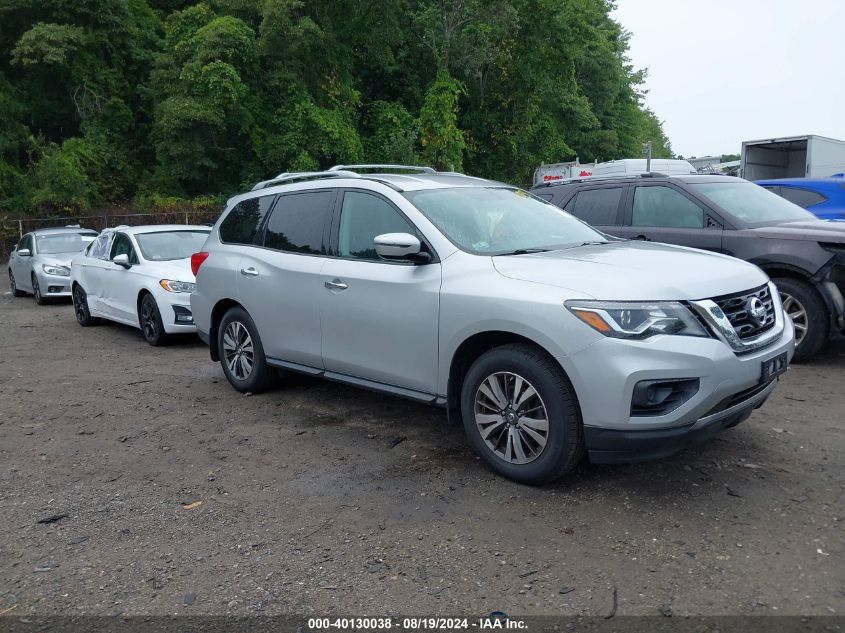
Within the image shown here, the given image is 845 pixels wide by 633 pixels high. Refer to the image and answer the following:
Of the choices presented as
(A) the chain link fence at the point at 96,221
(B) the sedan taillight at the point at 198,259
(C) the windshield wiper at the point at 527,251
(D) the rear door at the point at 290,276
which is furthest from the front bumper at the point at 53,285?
(A) the chain link fence at the point at 96,221

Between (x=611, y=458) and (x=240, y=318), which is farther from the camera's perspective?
(x=240, y=318)

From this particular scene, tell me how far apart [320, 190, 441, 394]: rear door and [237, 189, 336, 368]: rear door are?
0.15m

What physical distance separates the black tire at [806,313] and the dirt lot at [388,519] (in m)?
0.82

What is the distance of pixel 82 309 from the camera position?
1127cm

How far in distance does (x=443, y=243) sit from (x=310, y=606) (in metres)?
2.37

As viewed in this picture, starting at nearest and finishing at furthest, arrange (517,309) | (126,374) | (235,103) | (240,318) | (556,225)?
(517,309) < (556,225) < (240,318) < (126,374) < (235,103)

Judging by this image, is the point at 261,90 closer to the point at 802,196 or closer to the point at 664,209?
the point at 802,196

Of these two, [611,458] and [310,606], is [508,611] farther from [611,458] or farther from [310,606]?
[611,458]

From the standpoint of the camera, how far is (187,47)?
102 feet

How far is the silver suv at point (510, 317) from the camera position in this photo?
12.3 ft

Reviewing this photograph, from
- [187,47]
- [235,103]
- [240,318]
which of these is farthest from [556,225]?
[187,47]

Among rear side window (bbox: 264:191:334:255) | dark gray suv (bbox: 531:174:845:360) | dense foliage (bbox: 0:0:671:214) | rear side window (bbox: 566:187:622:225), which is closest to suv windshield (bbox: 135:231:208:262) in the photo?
rear side window (bbox: 264:191:334:255)

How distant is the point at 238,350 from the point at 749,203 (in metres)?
5.33

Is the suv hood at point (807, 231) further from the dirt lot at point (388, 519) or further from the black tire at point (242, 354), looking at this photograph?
the black tire at point (242, 354)
